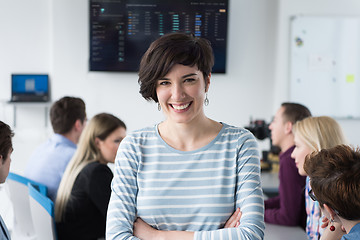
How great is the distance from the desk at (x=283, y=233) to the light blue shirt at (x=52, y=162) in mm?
1263

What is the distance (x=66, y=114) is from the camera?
3.01 meters

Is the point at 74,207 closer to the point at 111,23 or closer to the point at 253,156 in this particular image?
the point at 253,156

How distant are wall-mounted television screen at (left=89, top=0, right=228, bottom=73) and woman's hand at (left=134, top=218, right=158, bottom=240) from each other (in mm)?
3198

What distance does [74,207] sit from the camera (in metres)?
2.36

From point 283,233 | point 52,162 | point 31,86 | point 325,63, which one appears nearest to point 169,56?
point 283,233

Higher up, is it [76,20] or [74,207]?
[76,20]

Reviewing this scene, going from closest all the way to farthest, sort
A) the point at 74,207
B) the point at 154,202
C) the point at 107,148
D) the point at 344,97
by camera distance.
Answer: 1. the point at 154,202
2. the point at 74,207
3. the point at 107,148
4. the point at 344,97

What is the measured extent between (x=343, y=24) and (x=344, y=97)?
77 cm

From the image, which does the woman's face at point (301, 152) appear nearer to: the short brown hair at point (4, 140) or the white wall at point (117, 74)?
the short brown hair at point (4, 140)

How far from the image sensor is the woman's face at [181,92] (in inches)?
59.1

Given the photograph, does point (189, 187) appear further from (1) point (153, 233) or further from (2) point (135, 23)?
(2) point (135, 23)

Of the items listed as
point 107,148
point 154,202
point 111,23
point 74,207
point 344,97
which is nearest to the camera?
point 154,202

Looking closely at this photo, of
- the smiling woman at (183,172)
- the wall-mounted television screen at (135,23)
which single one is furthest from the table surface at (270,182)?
the smiling woman at (183,172)

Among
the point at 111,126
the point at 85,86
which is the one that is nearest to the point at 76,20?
the point at 85,86
